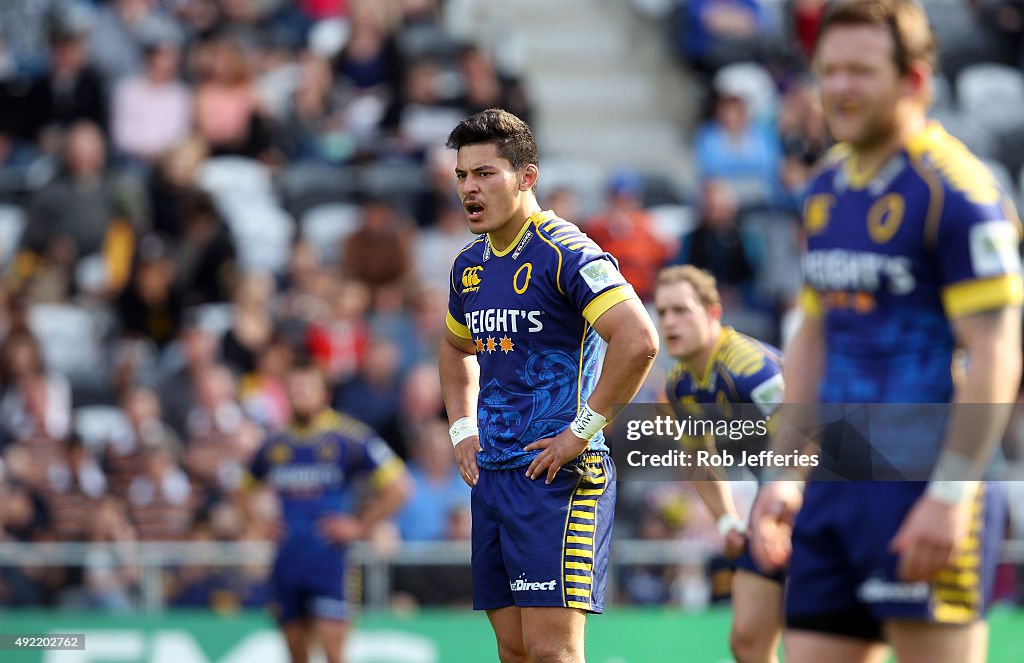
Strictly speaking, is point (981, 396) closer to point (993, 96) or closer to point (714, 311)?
point (714, 311)

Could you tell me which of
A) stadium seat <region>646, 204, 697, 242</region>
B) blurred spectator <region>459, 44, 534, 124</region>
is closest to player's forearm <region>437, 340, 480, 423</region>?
stadium seat <region>646, 204, 697, 242</region>

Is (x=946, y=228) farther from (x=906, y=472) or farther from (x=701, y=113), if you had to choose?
(x=701, y=113)

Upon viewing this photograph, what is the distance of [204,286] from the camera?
47.4ft

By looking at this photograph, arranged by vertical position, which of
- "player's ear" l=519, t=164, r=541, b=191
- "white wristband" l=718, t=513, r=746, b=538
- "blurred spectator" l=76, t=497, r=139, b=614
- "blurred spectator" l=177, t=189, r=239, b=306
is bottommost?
"blurred spectator" l=76, t=497, r=139, b=614

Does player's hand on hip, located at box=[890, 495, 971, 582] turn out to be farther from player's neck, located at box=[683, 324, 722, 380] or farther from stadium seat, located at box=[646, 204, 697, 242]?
stadium seat, located at box=[646, 204, 697, 242]

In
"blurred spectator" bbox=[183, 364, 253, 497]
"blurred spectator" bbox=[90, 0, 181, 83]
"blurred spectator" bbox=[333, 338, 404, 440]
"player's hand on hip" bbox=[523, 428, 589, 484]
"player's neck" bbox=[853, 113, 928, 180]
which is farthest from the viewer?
"blurred spectator" bbox=[90, 0, 181, 83]

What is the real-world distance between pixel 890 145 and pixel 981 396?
31.6 inches

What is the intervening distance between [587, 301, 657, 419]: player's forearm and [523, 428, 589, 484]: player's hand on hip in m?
0.15

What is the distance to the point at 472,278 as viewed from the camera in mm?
6574

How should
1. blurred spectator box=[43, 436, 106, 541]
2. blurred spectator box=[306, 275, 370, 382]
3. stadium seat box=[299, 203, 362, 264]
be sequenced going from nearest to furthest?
blurred spectator box=[43, 436, 106, 541] < blurred spectator box=[306, 275, 370, 382] < stadium seat box=[299, 203, 362, 264]

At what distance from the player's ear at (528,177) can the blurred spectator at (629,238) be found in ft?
24.3

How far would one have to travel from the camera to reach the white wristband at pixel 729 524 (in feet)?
24.7

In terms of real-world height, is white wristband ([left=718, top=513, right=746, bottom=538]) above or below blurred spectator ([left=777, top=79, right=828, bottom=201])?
below

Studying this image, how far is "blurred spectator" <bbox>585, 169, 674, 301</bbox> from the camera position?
1407 centimetres
